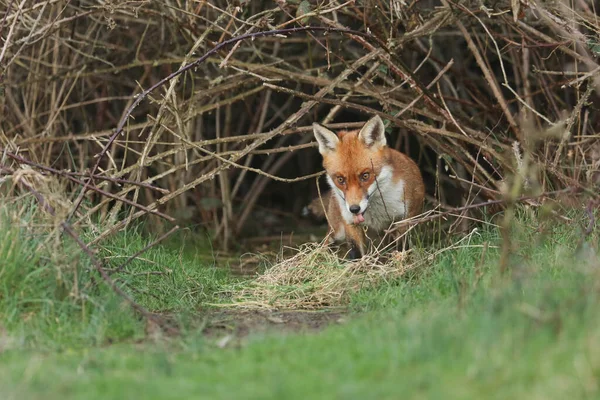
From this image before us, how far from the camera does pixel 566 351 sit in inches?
141

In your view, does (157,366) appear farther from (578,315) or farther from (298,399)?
(578,315)

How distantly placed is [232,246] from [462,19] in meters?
3.79

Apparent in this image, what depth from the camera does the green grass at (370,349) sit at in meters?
3.51

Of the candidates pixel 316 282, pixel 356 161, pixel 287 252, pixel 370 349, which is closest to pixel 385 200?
pixel 356 161

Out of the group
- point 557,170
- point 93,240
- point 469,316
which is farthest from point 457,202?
point 469,316

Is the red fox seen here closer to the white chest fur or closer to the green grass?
the white chest fur

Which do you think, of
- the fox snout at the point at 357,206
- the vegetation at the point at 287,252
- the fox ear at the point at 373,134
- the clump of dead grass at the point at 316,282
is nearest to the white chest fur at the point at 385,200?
the fox snout at the point at 357,206

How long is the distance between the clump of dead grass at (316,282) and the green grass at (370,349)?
0.58 metres

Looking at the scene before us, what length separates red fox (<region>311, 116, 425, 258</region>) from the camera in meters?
7.44

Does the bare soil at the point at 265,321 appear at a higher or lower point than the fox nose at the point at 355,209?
lower

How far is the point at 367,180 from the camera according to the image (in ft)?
24.5

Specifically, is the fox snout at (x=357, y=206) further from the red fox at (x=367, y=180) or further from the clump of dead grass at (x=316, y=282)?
the clump of dead grass at (x=316, y=282)

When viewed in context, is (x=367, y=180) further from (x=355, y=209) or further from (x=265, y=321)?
(x=265, y=321)

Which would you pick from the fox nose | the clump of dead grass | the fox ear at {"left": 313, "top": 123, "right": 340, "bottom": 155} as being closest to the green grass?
the clump of dead grass
